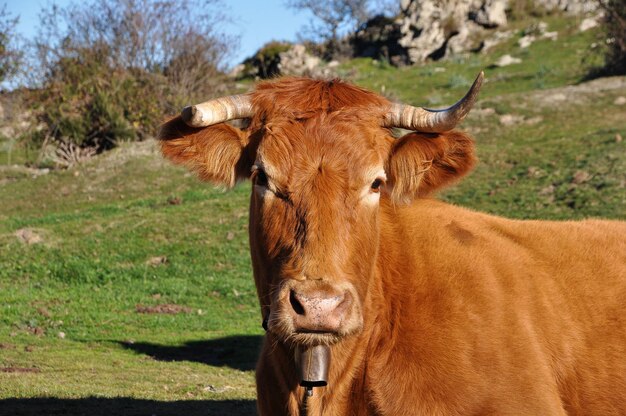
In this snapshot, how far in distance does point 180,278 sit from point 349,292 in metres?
12.7

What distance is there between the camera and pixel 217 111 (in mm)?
5145

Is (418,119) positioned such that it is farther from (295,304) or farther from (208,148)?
(295,304)

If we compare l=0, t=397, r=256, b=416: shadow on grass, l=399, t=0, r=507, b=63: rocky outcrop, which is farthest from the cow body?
l=399, t=0, r=507, b=63: rocky outcrop

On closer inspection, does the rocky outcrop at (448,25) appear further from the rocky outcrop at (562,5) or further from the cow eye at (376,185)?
the cow eye at (376,185)

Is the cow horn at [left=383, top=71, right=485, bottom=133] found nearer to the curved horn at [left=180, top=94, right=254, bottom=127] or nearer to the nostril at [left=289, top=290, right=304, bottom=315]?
the curved horn at [left=180, top=94, right=254, bottom=127]

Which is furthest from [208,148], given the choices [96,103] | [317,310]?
[96,103]

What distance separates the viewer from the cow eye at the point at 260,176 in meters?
4.90

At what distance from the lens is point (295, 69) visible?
4544 cm

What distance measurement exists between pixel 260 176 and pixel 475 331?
62.0 inches

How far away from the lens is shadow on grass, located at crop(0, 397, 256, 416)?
25.5 ft

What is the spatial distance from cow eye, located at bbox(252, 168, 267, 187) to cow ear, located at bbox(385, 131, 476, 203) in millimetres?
816

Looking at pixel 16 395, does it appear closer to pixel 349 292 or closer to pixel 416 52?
pixel 349 292

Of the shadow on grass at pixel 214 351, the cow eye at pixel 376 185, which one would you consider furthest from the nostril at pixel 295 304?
the shadow on grass at pixel 214 351

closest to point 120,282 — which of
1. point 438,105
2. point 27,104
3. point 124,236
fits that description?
point 124,236
